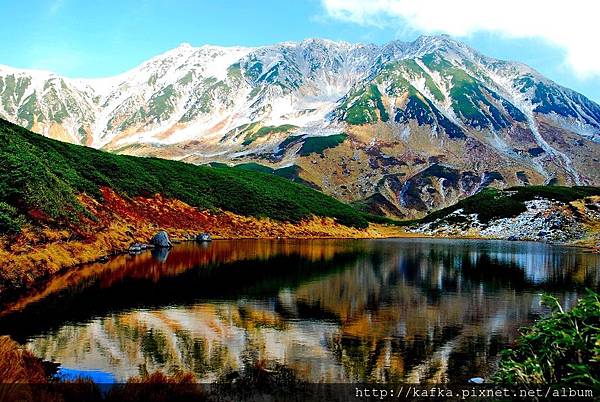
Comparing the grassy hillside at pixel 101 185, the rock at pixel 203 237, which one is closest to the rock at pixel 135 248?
the grassy hillside at pixel 101 185

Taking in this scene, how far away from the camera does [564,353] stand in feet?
43.3

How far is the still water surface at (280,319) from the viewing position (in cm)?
2233

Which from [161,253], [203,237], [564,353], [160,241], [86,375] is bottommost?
[161,253]

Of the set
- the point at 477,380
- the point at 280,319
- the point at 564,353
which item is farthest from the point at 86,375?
the point at 564,353

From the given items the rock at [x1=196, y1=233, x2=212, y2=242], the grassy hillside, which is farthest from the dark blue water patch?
the rock at [x1=196, y1=233, x2=212, y2=242]

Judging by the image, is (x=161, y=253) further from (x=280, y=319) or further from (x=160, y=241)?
(x=280, y=319)

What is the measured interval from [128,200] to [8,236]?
6028 cm

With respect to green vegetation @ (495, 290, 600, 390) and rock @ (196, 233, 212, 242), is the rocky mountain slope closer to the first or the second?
rock @ (196, 233, 212, 242)

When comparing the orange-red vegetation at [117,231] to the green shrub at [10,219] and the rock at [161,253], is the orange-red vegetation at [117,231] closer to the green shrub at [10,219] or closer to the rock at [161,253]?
the green shrub at [10,219]

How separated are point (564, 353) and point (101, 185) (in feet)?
314

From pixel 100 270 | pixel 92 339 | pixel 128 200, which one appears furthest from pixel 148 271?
pixel 128 200

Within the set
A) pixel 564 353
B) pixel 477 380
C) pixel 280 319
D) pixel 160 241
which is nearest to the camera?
pixel 564 353

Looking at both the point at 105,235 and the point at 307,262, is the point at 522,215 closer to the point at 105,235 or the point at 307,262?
the point at 307,262

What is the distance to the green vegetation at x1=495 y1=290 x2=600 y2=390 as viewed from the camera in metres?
12.2
